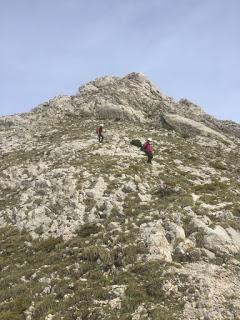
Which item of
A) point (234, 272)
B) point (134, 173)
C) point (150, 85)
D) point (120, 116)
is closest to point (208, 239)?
point (234, 272)

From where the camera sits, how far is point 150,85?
74.9m

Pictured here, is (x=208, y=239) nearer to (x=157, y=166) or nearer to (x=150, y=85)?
(x=157, y=166)

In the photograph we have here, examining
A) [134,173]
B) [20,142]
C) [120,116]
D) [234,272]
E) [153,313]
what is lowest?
[153,313]

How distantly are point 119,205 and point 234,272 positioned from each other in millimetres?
10540

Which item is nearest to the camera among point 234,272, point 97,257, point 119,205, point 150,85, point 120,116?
point 234,272

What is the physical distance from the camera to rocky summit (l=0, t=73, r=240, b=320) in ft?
67.9

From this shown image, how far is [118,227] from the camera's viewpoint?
27.5m

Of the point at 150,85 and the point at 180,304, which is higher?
the point at 150,85

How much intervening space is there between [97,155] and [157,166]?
625cm

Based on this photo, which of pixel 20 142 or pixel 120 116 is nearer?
pixel 20 142

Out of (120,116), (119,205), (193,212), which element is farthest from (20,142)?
(193,212)

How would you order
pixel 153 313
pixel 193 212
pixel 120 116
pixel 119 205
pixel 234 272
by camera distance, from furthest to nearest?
pixel 120 116, pixel 119 205, pixel 193 212, pixel 234 272, pixel 153 313

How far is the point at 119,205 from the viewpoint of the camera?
30.9 metres

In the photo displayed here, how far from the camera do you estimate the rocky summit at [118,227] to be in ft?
67.9
